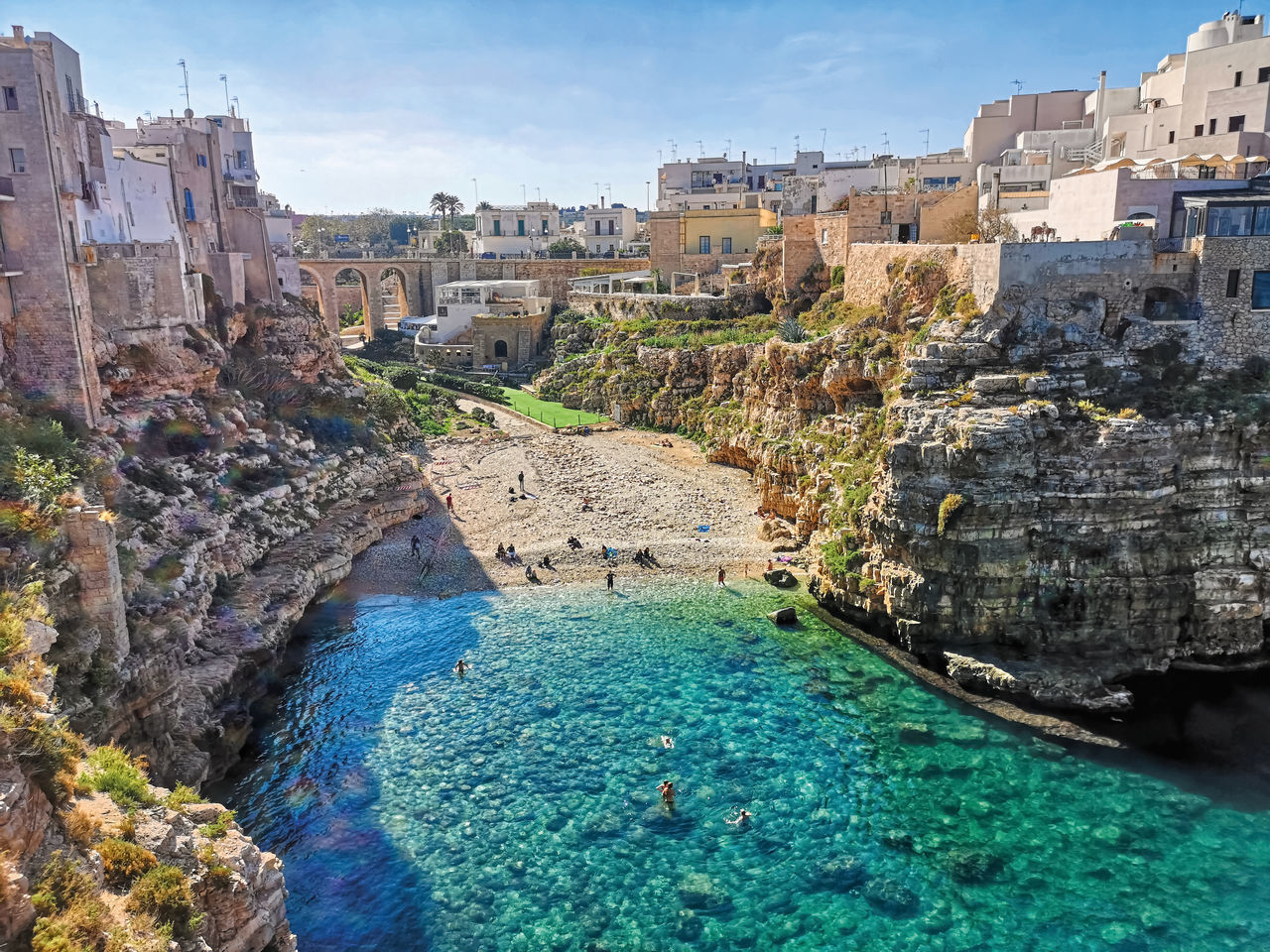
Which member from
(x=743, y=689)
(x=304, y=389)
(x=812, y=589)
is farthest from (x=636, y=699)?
(x=304, y=389)

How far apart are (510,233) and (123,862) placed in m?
74.0

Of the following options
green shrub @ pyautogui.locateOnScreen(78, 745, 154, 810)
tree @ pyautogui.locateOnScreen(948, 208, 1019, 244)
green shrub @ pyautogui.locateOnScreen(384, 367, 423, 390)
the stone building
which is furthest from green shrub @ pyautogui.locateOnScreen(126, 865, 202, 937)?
green shrub @ pyautogui.locateOnScreen(384, 367, 423, 390)

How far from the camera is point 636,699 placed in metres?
22.3

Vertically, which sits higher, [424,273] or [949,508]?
[424,273]

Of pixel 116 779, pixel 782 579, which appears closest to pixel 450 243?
pixel 782 579

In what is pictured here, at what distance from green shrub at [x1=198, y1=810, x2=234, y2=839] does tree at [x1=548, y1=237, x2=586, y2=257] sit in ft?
226

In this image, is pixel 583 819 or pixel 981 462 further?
pixel 981 462

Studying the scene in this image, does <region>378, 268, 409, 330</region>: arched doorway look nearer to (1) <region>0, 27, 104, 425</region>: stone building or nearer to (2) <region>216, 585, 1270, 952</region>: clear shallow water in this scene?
(1) <region>0, 27, 104, 425</region>: stone building

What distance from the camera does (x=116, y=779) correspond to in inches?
469

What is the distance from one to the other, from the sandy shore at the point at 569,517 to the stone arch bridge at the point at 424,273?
25835mm

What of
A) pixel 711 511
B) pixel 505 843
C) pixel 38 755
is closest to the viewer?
pixel 38 755

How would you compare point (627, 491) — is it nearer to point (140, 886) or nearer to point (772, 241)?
point (772, 241)

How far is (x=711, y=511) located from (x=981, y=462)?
45.5ft

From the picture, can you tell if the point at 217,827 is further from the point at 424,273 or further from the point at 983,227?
the point at 424,273
